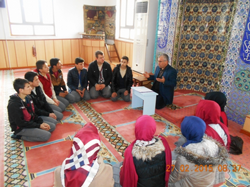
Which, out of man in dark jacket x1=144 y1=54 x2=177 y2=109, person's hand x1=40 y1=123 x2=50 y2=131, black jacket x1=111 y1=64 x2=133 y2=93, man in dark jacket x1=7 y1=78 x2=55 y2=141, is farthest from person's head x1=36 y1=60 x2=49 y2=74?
man in dark jacket x1=144 y1=54 x2=177 y2=109

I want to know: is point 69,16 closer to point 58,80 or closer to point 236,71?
point 58,80

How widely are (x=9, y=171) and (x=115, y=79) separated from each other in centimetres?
285

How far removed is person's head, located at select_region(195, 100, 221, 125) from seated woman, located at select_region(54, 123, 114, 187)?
4.76 ft

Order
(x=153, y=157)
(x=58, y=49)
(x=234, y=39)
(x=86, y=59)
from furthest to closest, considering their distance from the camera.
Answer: (x=86, y=59) < (x=58, y=49) < (x=234, y=39) < (x=153, y=157)

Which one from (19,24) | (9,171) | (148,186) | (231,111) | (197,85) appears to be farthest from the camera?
(19,24)

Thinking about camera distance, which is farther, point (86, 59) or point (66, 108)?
point (86, 59)

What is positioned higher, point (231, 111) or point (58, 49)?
point (58, 49)

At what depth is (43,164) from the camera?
242 centimetres

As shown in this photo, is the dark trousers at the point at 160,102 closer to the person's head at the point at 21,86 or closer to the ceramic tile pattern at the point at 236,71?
the ceramic tile pattern at the point at 236,71

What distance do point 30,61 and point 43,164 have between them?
6.16 m

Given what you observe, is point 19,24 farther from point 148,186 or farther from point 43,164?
point 148,186

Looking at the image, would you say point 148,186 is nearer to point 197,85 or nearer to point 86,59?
point 197,85

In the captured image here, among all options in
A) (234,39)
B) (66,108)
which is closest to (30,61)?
(66,108)

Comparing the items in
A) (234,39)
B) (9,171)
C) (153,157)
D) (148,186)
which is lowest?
(9,171)
